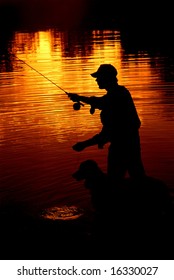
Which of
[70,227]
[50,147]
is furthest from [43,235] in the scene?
[50,147]

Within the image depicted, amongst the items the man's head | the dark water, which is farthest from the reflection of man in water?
the dark water

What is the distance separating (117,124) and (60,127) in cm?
806

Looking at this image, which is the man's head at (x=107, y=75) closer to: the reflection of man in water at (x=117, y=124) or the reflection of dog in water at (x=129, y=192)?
the reflection of man in water at (x=117, y=124)

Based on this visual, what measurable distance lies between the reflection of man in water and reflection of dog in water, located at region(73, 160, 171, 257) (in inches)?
8.6

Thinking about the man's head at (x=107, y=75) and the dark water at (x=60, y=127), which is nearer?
the man's head at (x=107, y=75)

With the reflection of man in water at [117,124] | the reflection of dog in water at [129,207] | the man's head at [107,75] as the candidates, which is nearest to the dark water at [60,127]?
the reflection of dog in water at [129,207]

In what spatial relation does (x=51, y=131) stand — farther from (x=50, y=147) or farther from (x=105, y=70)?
(x=105, y=70)

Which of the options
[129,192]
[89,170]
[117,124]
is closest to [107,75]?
[117,124]

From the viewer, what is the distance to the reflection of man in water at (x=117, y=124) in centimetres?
861

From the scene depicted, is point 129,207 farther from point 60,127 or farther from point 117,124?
point 60,127

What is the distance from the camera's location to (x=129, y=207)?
9.30 meters

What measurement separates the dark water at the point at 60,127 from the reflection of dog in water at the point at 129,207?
1.31 meters

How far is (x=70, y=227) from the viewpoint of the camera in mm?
9641
